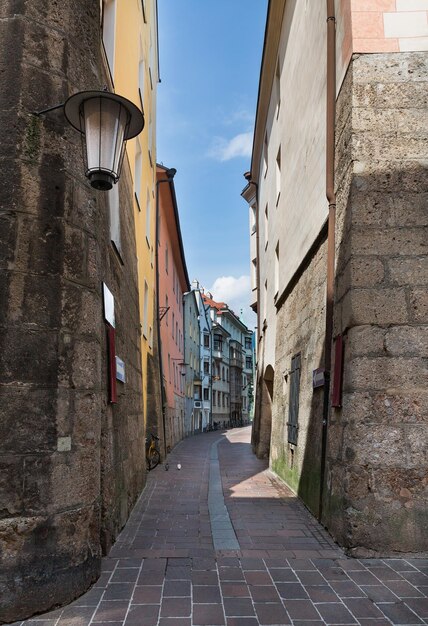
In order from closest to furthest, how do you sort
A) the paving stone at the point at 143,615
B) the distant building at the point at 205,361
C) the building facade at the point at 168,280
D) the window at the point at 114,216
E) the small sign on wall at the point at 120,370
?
the paving stone at the point at 143,615 → the small sign on wall at the point at 120,370 → the window at the point at 114,216 → the building facade at the point at 168,280 → the distant building at the point at 205,361

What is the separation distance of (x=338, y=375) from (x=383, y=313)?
2.67 ft

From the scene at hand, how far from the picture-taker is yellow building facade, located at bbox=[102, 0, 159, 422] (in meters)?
7.37

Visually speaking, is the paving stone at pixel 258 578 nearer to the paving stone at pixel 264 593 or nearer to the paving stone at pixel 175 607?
the paving stone at pixel 264 593

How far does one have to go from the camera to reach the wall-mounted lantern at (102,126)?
3607 mm

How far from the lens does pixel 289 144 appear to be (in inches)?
430

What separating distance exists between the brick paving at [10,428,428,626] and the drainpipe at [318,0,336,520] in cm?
119

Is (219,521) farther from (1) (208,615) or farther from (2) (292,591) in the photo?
(1) (208,615)

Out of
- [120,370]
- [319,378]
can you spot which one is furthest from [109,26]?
[319,378]

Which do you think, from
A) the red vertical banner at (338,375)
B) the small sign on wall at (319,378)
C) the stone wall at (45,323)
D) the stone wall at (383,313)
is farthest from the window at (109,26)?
the small sign on wall at (319,378)

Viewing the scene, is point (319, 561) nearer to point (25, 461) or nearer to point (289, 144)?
point (25, 461)

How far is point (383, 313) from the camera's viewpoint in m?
5.20

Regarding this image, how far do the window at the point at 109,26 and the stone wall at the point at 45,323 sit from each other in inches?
105

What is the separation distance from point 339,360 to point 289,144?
6801 millimetres

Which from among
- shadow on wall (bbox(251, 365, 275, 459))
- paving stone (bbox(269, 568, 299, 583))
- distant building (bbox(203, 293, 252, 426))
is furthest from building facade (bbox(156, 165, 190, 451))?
distant building (bbox(203, 293, 252, 426))
